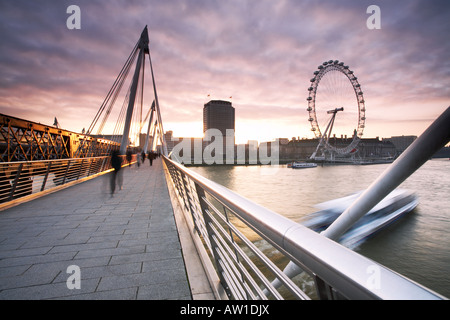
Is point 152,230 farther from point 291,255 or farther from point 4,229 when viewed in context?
point 291,255

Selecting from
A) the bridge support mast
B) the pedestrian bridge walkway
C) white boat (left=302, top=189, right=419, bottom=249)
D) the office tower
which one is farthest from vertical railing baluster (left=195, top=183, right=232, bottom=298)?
the office tower

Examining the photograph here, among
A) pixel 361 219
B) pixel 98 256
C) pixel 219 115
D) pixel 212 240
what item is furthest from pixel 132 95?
pixel 219 115

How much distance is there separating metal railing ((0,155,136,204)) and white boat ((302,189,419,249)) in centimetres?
1163

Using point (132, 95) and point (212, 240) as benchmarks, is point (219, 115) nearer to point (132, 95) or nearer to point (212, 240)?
point (132, 95)

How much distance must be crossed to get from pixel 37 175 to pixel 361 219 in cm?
1558

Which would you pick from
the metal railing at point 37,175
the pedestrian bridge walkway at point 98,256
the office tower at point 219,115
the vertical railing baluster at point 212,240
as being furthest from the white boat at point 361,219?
the office tower at point 219,115

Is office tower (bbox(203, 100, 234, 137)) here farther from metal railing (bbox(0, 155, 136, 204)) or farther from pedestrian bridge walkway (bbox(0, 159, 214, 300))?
pedestrian bridge walkway (bbox(0, 159, 214, 300))

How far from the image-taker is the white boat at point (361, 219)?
1188cm

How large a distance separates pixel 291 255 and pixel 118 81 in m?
22.4

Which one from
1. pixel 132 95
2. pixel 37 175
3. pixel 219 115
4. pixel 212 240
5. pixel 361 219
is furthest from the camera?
pixel 219 115

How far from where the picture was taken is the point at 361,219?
1330cm

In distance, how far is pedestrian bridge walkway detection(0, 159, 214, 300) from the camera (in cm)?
223

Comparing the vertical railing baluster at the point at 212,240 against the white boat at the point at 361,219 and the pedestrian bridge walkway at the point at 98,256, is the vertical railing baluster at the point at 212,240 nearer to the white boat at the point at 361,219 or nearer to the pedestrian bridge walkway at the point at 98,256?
the pedestrian bridge walkway at the point at 98,256
